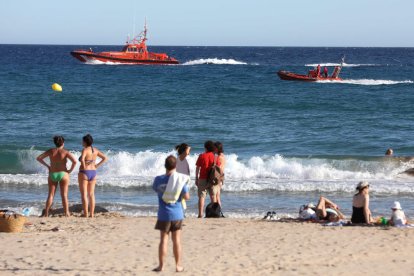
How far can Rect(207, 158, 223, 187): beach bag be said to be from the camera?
12.3m

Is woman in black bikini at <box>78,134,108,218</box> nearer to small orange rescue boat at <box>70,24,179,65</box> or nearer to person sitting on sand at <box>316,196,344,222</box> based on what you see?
person sitting on sand at <box>316,196,344,222</box>

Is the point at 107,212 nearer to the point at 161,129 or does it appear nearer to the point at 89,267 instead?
the point at 89,267

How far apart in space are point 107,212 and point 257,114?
18.8 metres

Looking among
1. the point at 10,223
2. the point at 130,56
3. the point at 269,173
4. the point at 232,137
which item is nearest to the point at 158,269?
the point at 10,223

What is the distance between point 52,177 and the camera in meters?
12.0

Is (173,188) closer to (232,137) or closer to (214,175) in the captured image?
(214,175)

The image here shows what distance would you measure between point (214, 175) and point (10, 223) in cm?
329

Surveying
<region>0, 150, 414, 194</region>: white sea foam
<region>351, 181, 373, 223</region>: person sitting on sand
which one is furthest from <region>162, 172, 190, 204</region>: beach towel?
<region>0, 150, 414, 194</region>: white sea foam

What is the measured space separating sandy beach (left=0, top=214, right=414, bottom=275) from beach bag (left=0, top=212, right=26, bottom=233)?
0.15 m

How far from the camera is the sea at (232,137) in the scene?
16.2m

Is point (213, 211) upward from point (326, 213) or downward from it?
downward

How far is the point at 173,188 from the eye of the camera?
7898 millimetres

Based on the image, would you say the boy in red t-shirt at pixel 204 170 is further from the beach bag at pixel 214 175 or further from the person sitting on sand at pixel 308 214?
the person sitting on sand at pixel 308 214

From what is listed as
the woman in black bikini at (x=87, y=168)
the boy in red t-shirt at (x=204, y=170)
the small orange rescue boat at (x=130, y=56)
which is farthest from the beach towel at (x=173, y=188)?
the small orange rescue boat at (x=130, y=56)
